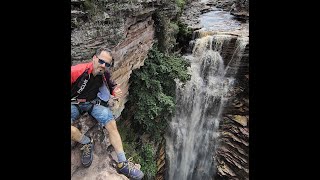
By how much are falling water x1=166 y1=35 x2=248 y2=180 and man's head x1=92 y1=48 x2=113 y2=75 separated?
3.77 metres

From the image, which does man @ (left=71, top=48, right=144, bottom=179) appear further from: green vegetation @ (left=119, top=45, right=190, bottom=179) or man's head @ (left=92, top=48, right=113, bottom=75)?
green vegetation @ (left=119, top=45, right=190, bottom=179)

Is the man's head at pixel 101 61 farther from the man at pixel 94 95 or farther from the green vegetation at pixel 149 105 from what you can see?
the green vegetation at pixel 149 105

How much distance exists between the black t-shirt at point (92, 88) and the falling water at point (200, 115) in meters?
3.78

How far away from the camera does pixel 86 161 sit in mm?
4848

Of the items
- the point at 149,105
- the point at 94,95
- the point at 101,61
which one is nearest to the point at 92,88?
the point at 94,95

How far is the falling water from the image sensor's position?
8.22 metres

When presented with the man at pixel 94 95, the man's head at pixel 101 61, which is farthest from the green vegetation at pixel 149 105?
the man's head at pixel 101 61

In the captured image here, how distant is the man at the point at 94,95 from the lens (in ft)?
14.3

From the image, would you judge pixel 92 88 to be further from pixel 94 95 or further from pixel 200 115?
pixel 200 115

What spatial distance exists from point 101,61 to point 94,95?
0.50 m

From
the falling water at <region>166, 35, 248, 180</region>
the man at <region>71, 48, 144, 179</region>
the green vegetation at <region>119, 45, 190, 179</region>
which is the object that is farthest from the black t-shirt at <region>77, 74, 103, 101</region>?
the falling water at <region>166, 35, 248, 180</region>

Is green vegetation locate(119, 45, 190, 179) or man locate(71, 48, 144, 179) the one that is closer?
man locate(71, 48, 144, 179)

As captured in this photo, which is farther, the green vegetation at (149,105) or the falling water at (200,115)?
the falling water at (200,115)
